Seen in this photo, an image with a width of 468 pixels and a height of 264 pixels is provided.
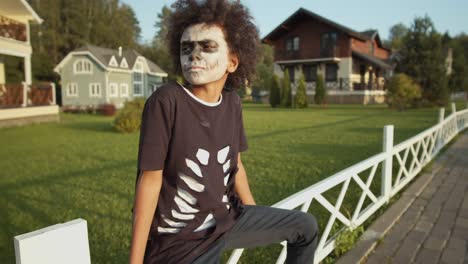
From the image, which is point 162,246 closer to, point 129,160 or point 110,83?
point 129,160

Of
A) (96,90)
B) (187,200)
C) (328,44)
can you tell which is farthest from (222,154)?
(328,44)

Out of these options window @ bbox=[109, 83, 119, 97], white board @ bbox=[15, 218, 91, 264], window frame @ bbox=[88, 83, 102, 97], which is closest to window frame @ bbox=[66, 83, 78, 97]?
window frame @ bbox=[88, 83, 102, 97]

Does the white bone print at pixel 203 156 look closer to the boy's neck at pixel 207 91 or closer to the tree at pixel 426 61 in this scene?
the boy's neck at pixel 207 91

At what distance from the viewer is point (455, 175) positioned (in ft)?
20.6

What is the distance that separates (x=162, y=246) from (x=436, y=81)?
96.6ft

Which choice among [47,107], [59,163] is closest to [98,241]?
[59,163]

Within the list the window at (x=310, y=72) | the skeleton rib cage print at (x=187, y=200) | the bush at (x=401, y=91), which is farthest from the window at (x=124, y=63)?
the skeleton rib cage print at (x=187, y=200)

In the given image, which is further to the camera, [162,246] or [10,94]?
[10,94]

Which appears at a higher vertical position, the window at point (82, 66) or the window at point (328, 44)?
the window at point (328, 44)

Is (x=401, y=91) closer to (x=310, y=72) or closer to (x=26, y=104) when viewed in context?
(x=310, y=72)

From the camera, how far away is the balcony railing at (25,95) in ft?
53.0

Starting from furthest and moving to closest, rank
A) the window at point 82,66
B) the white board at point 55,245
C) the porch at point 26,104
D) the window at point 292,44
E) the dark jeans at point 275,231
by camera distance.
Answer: the window at point 292,44 → the window at point 82,66 → the porch at point 26,104 → the dark jeans at point 275,231 → the white board at point 55,245

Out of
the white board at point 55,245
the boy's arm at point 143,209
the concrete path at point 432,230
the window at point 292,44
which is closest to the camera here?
the white board at point 55,245

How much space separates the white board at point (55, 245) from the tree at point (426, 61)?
29611mm
